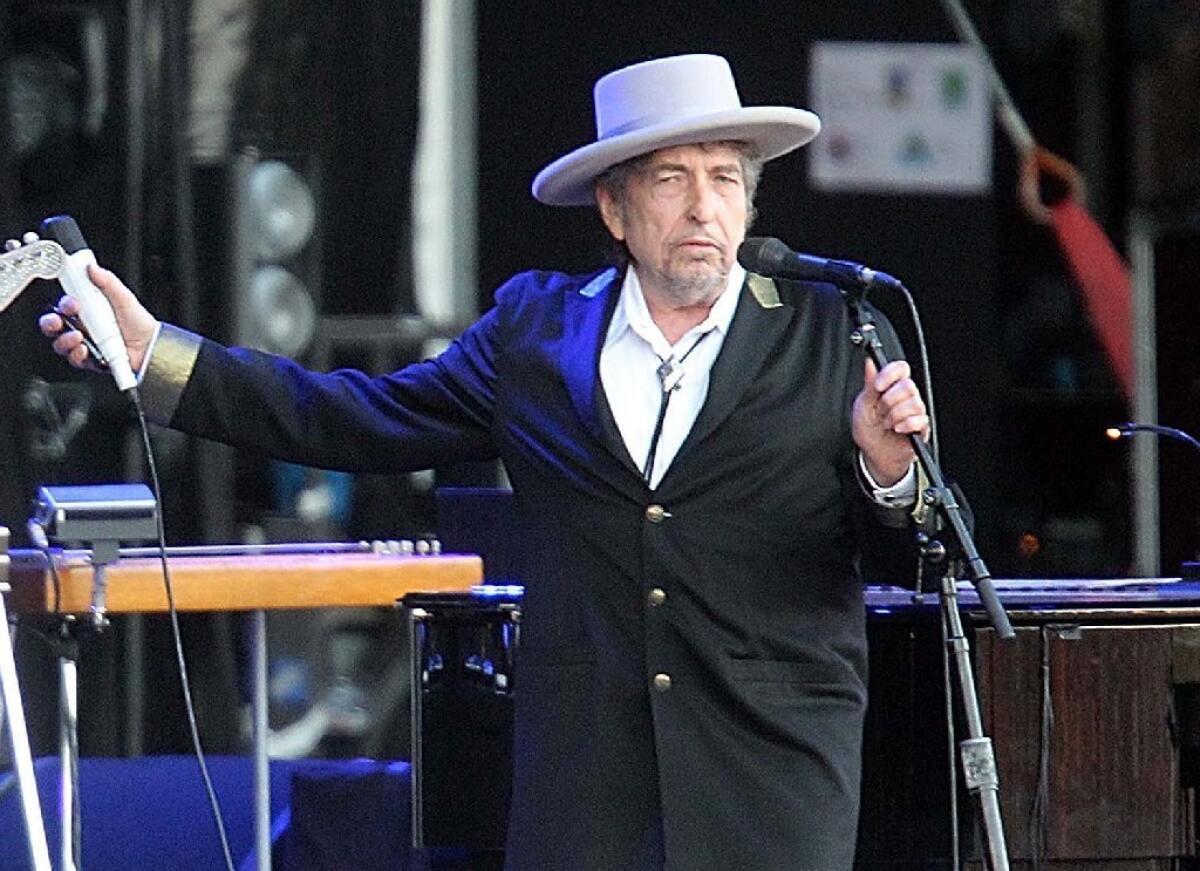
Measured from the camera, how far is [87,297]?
4664 mm

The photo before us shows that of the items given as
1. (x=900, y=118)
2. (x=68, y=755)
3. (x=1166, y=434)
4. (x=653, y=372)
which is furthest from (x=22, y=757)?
(x=900, y=118)

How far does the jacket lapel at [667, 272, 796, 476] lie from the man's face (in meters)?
0.07

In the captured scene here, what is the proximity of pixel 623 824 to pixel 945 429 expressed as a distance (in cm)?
307

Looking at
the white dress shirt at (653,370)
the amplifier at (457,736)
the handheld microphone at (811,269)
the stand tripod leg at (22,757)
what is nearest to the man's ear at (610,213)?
the white dress shirt at (653,370)

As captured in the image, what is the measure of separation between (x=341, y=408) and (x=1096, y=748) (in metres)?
1.56

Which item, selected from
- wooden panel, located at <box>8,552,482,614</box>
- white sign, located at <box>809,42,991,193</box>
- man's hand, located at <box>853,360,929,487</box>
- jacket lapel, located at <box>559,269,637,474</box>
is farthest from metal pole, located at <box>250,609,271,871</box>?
white sign, located at <box>809,42,991,193</box>

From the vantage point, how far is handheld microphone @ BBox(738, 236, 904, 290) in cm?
432

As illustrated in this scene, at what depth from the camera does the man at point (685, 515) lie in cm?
452

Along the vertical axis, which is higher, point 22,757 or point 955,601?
point 955,601

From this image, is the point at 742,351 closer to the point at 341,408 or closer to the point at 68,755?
the point at 341,408

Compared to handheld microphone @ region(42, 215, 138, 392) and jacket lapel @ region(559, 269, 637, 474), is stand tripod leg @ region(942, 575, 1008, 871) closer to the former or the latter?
jacket lapel @ region(559, 269, 637, 474)

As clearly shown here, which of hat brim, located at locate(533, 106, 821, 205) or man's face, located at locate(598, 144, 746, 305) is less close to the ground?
hat brim, located at locate(533, 106, 821, 205)

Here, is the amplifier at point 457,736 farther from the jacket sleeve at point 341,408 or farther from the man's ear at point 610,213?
the man's ear at point 610,213

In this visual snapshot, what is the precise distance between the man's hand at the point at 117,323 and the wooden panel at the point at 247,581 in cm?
54
